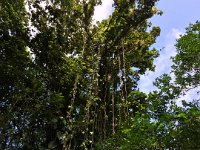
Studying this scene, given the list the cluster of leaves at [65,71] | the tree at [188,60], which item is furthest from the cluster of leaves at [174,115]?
the cluster of leaves at [65,71]

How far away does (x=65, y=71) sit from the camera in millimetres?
9188

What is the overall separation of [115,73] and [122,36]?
97 centimetres

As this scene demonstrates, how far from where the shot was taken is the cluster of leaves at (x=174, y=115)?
18.6 feet

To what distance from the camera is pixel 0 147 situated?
326 inches

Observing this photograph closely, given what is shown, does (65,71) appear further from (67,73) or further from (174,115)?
(174,115)

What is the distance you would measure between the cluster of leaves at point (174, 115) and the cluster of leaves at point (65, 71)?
1913 mm

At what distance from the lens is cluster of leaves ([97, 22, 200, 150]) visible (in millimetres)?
5676

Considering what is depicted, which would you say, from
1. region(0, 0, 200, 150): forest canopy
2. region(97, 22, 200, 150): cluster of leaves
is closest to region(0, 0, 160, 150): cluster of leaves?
region(0, 0, 200, 150): forest canopy

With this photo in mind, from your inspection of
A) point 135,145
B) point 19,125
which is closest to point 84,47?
point 19,125

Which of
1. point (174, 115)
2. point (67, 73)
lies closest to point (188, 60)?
point (174, 115)

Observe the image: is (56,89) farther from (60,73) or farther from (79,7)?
(79,7)

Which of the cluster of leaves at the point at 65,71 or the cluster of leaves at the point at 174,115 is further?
the cluster of leaves at the point at 65,71

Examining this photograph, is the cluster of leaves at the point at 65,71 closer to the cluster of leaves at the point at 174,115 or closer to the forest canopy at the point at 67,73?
the forest canopy at the point at 67,73

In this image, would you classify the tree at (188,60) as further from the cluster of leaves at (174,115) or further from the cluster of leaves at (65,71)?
the cluster of leaves at (65,71)
